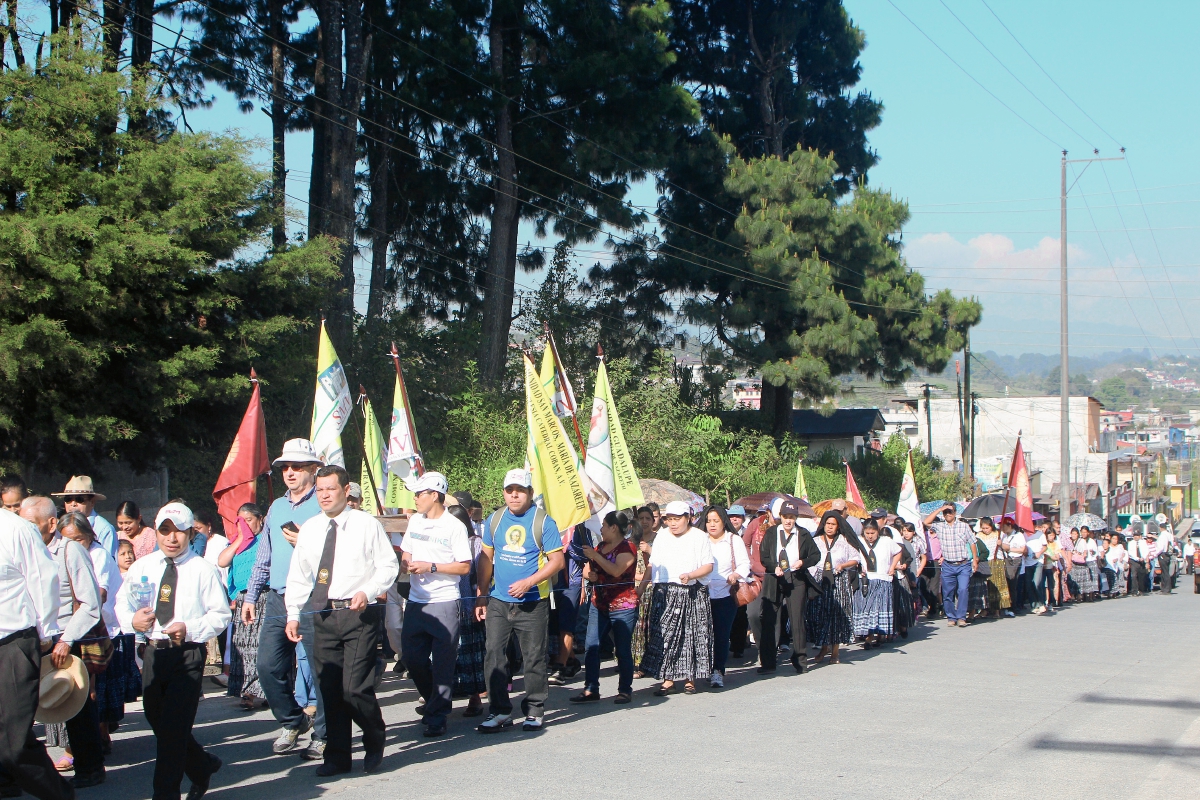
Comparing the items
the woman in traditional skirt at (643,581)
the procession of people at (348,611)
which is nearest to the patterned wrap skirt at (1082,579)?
the procession of people at (348,611)

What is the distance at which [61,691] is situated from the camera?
5.87m

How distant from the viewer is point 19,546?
548 centimetres

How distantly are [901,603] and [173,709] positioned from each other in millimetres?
11405

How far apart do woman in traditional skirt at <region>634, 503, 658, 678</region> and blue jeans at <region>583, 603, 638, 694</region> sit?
102 centimetres

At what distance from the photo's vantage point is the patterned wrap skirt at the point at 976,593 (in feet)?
59.9

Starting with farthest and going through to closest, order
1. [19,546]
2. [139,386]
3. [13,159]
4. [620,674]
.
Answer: [139,386] < [13,159] < [620,674] < [19,546]

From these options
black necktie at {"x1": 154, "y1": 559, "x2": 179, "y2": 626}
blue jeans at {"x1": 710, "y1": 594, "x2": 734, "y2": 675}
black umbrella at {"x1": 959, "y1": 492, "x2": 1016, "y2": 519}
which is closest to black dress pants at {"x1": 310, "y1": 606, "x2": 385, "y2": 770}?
black necktie at {"x1": 154, "y1": 559, "x2": 179, "y2": 626}

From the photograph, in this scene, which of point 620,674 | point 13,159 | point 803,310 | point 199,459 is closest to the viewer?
point 620,674

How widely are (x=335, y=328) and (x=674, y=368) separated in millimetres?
12880

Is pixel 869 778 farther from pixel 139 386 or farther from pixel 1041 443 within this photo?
pixel 1041 443

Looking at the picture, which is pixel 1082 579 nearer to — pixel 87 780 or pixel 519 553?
pixel 519 553

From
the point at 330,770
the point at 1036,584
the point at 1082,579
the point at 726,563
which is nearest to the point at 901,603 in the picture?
the point at 726,563

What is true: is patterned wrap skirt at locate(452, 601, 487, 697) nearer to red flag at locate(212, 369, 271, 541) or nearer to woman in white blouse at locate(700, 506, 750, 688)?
woman in white blouse at locate(700, 506, 750, 688)

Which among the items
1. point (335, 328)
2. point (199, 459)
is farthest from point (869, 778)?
point (335, 328)
